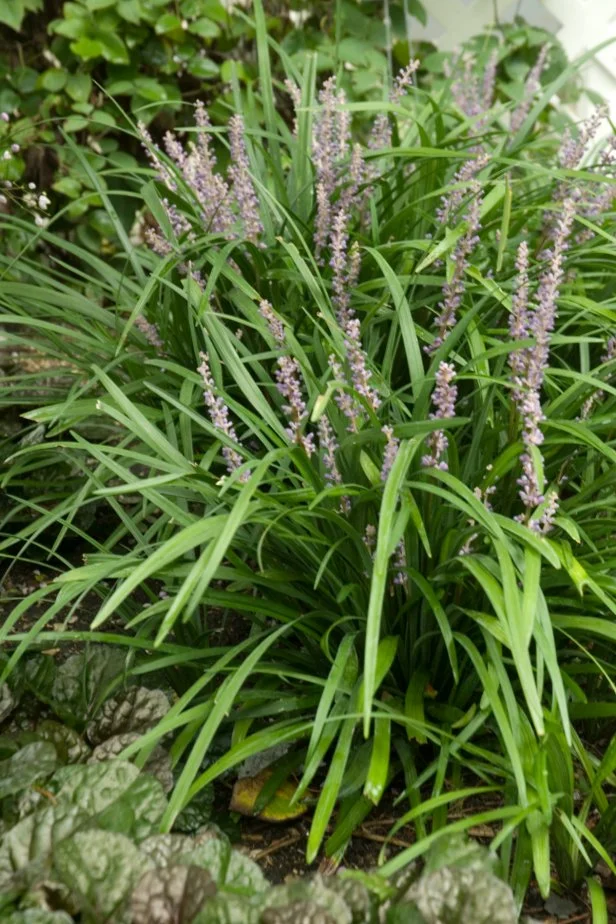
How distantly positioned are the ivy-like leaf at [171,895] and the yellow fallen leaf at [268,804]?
0.50m

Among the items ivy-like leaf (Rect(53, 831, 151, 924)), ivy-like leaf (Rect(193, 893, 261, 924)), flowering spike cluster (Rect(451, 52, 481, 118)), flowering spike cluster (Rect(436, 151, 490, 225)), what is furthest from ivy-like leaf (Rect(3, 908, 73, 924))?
flowering spike cluster (Rect(451, 52, 481, 118))

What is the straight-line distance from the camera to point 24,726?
6.67 ft

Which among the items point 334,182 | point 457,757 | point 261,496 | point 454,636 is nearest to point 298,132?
point 334,182

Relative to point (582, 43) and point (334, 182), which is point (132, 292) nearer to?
point (334, 182)

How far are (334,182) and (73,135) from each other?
2166mm

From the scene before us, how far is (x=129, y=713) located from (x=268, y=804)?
30 centimetres

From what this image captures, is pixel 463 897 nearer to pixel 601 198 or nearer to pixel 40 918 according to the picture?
pixel 40 918

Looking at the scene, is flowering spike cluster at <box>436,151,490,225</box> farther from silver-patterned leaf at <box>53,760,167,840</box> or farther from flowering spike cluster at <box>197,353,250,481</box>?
silver-patterned leaf at <box>53,760,167,840</box>

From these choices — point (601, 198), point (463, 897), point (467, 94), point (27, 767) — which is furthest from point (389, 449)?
point (467, 94)

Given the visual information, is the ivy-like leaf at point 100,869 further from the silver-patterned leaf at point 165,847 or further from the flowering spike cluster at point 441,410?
the flowering spike cluster at point 441,410

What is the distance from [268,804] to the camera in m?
1.94

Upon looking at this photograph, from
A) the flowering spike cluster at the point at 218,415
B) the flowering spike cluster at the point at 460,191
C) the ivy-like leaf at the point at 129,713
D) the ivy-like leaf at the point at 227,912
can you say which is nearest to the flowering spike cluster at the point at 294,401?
the flowering spike cluster at the point at 218,415

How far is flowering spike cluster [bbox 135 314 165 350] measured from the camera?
7.88 ft

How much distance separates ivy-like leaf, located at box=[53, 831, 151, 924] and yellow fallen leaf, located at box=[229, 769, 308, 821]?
45 centimetres
